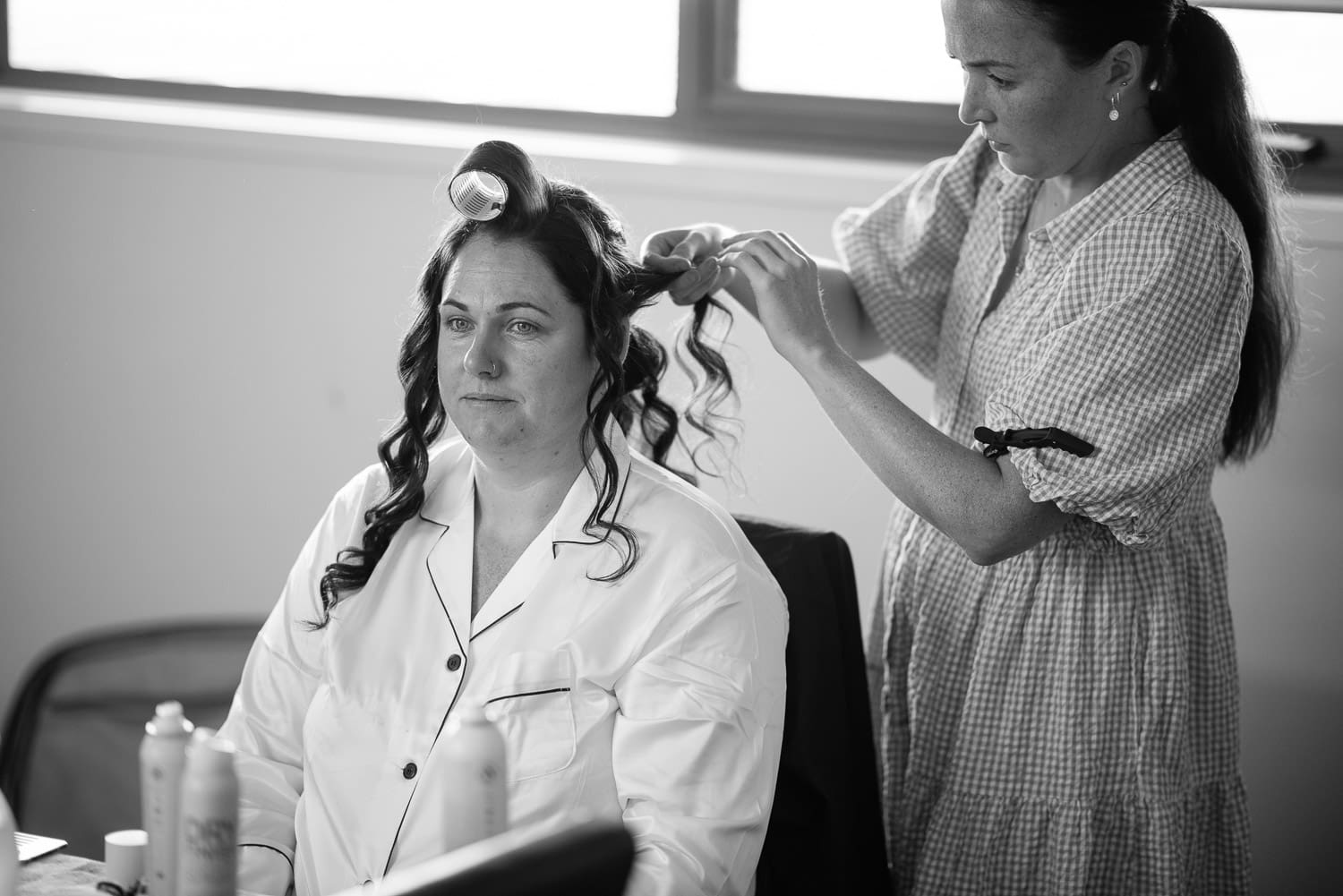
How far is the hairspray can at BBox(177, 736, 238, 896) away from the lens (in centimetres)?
116

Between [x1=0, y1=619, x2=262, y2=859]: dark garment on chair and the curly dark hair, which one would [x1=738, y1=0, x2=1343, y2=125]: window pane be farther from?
[x1=0, y1=619, x2=262, y2=859]: dark garment on chair

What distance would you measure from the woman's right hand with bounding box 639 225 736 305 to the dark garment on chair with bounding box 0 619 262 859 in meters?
0.74

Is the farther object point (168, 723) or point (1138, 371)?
point (1138, 371)

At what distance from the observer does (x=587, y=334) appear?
184 centimetres

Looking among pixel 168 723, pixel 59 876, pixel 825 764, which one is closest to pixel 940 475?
pixel 825 764

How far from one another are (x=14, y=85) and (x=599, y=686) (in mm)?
2348

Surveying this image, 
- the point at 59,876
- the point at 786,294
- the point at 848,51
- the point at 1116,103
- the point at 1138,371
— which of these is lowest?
the point at 59,876

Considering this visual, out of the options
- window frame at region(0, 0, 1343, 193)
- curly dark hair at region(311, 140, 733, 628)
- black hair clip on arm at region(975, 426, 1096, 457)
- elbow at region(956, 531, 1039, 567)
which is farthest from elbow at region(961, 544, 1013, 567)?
window frame at region(0, 0, 1343, 193)

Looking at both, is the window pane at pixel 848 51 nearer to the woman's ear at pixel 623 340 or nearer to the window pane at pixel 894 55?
the window pane at pixel 894 55

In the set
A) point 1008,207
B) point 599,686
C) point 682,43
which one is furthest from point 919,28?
point 599,686

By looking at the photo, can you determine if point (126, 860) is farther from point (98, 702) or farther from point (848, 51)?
point (848, 51)

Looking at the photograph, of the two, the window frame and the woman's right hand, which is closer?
the woman's right hand

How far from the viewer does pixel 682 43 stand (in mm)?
2914

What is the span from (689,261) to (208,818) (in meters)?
1.02
